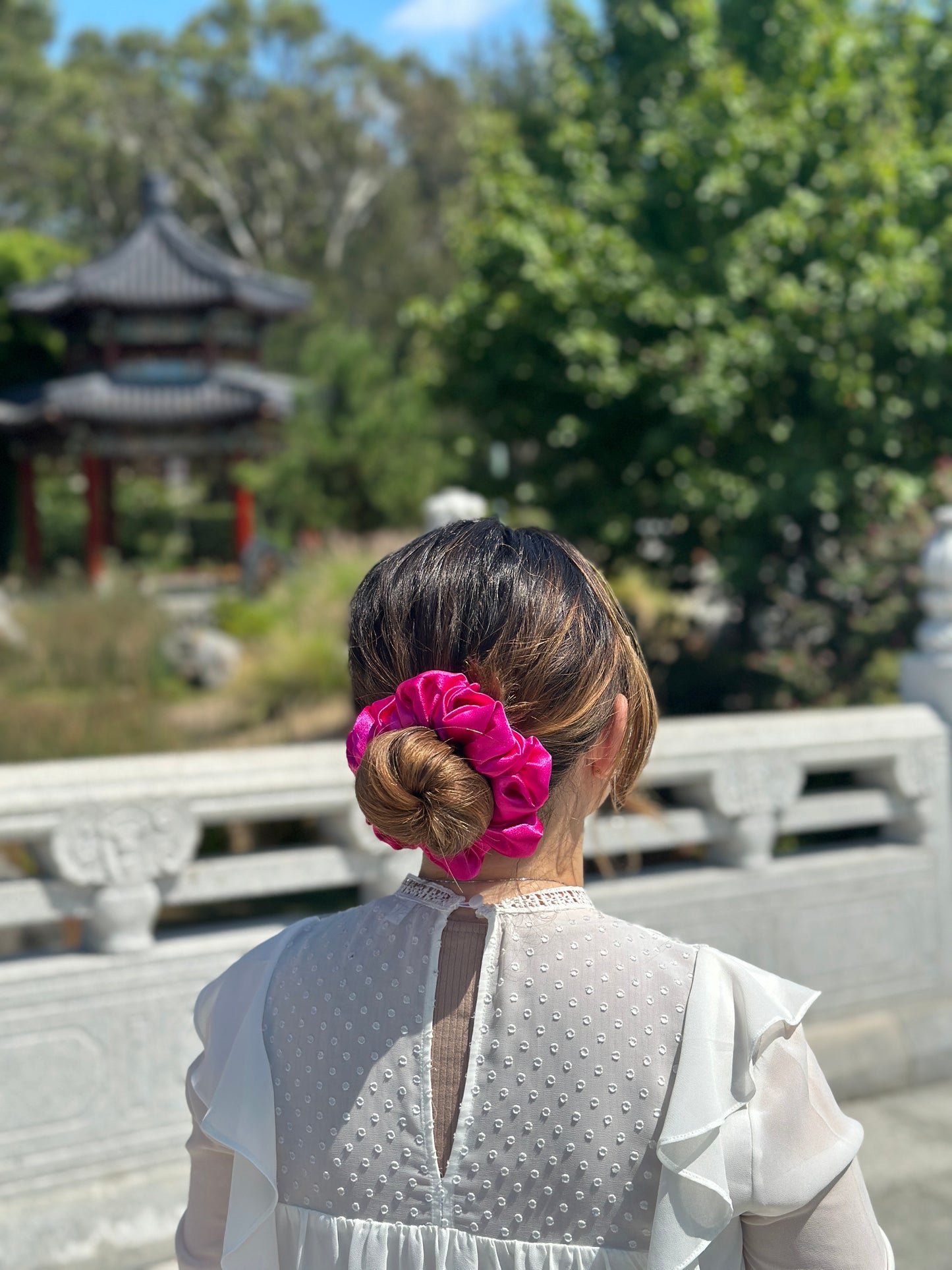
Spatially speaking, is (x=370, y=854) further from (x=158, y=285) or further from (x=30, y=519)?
(x=30, y=519)

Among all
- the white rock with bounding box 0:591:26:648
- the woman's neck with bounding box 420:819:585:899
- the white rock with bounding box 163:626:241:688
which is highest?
the woman's neck with bounding box 420:819:585:899

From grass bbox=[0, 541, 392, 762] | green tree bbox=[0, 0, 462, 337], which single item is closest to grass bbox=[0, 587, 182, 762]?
grass bbox=[0, 541, 392, 762]

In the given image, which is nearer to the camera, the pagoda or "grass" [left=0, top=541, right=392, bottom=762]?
"grass" [left=0, top=541, right=392, bottom=762]

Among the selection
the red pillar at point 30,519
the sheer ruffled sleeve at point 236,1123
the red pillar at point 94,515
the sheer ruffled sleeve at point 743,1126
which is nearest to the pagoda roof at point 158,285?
the red pillar at point 94,515

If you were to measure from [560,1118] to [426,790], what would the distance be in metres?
0.29

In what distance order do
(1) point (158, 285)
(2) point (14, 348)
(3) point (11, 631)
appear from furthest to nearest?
1. (2) point (14, 348)
2. (1) point (158, 285)
3. (3) point (11, 631)

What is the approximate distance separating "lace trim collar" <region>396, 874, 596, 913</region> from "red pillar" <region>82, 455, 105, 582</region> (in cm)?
1617

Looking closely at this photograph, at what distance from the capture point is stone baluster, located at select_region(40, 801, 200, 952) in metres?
2.31

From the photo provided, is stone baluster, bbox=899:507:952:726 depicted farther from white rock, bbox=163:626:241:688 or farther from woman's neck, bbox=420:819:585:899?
white rock, bbox=163:626:241:688

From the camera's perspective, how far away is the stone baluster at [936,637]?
10.6 feet

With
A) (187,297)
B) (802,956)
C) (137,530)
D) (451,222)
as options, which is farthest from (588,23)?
(137,530)

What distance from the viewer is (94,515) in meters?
17.0

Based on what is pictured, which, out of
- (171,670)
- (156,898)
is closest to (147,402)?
(171,670)

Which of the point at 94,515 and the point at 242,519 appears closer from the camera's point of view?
the point at 94,515
